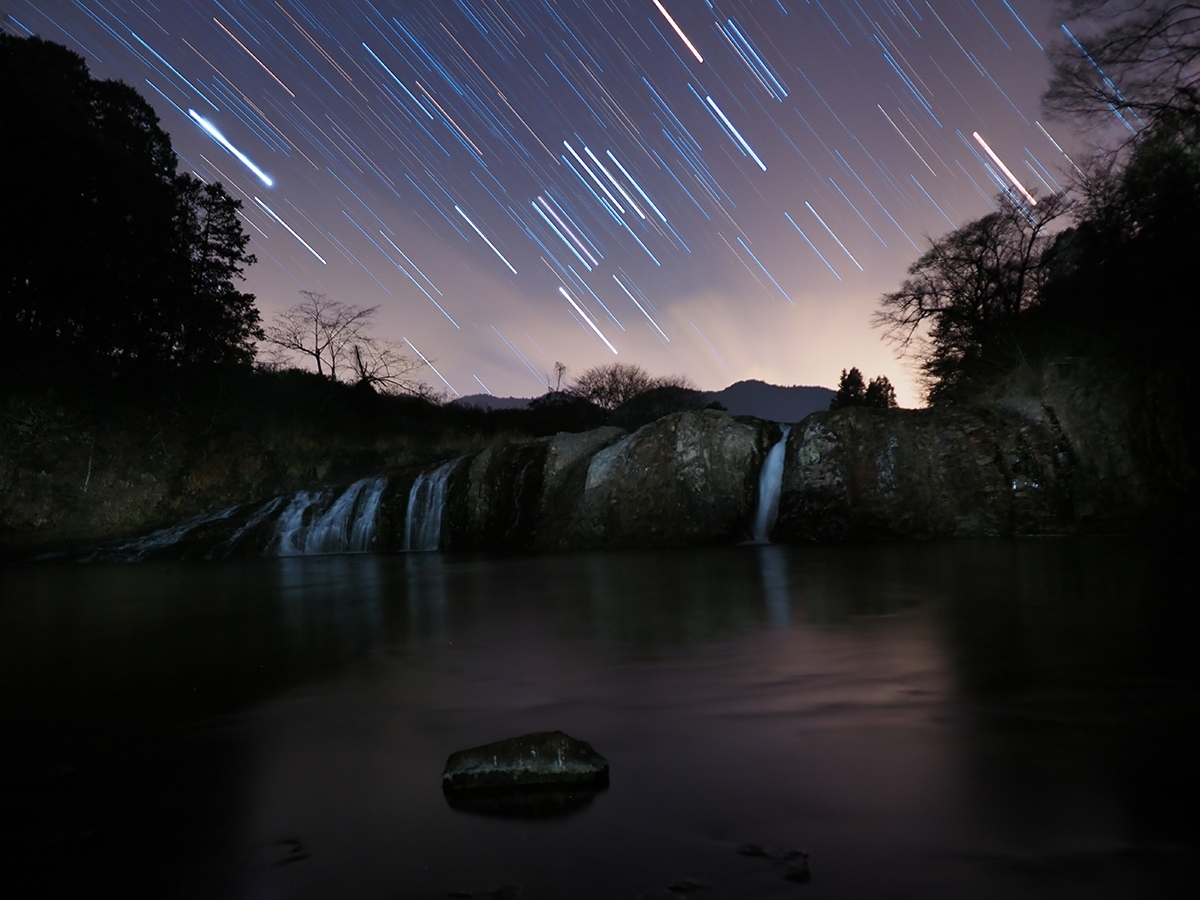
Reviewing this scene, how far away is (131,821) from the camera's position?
199 centimetres

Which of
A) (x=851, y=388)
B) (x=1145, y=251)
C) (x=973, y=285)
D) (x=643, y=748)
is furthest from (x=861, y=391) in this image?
(x=643, y=748)

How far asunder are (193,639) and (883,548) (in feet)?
38.3

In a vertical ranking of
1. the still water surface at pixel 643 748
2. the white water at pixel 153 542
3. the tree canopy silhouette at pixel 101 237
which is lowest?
the still water surface at pixel 643 748

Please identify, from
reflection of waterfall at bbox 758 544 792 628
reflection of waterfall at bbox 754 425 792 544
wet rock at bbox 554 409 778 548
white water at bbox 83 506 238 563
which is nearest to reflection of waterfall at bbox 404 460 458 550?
wet rock at bbox 554 409 778 548

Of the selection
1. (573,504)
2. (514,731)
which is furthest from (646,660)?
(573,504)

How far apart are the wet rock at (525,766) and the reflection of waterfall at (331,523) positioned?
1749cm

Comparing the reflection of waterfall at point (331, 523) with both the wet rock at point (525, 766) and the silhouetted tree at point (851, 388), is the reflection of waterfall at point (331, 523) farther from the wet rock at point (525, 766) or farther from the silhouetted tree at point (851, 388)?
the silhouetted tree at point (851, 388)

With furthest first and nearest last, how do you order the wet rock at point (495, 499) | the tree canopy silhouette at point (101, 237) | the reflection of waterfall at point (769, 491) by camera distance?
the tree canopy silhouette at point (101, 237) < the wet rock at point (495, 499) < the reflection of waterfall at point (769, 491)

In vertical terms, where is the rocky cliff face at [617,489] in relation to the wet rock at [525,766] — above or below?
above

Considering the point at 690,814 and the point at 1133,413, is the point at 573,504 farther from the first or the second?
the point at 690,814

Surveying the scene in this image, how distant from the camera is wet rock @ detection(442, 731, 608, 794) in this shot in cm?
213

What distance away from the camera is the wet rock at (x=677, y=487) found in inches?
648

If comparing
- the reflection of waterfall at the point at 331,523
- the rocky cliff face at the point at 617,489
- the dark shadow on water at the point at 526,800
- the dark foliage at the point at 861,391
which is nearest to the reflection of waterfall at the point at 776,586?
the rocky cliff face at the point at 617,489

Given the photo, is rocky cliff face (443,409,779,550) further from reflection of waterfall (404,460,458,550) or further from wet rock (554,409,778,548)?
A: reflection of waterfall (404,460,458,550)
